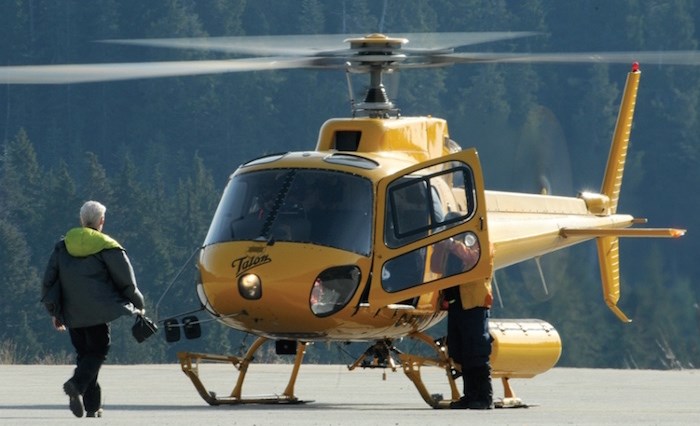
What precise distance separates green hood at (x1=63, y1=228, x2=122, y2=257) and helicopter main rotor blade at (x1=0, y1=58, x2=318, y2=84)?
50.2 inches

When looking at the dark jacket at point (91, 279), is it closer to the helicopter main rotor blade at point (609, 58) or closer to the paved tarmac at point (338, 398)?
the paved tarmac at point (338, 398)

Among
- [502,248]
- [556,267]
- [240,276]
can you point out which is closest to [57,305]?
[240,276]

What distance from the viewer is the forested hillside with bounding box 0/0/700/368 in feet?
219

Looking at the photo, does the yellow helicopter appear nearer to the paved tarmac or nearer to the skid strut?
the skid strut

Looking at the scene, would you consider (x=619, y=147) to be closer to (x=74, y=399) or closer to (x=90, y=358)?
(x=90, y=358)

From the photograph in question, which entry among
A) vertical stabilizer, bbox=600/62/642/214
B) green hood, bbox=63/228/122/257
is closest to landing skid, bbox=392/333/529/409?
green hood, bbox=63/228/122/257

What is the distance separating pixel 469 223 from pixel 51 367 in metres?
7.34

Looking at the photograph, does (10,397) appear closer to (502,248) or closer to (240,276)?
(240,276)

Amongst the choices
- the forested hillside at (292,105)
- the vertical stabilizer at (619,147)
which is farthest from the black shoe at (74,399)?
the forested hillside at (292,105)

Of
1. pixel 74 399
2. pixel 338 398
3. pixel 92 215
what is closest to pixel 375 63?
pixel 338 398

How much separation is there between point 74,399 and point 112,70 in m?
2.86

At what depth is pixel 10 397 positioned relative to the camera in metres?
16.2

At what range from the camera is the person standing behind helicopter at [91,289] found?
45.2 ft

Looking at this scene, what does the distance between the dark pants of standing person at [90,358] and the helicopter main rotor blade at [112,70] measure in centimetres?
191
